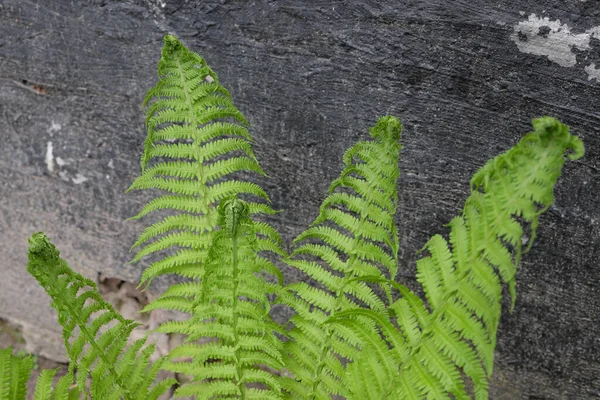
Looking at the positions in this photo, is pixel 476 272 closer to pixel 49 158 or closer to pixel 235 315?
pixel 235 315

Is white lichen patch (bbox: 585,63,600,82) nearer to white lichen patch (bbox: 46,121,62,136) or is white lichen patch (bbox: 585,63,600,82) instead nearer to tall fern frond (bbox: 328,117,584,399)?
tall fern frond (bbox: 328,117,584,399)

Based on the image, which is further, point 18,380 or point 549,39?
point 549,39

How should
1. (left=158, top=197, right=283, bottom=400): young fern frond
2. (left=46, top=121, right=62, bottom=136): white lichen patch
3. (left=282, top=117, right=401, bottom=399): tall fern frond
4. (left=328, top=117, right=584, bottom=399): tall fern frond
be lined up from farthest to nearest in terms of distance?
(left=46, top=121, right=62, bottom=136): white lichen patch
(left=282, top=117, right=401, bottom=399): tall fern frond
(left=158, top=197, right=283, bottom=400): young fern frond
(left=328, top=117, right=584, bottom=399): tall fern frond

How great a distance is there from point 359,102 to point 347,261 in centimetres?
56

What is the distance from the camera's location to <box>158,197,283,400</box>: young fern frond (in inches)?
56.9

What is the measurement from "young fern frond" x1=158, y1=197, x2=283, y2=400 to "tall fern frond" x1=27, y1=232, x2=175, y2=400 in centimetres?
12

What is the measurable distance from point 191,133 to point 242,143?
155mm

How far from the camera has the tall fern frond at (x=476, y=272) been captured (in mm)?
1150

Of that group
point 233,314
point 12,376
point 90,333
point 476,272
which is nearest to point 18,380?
point 12,376

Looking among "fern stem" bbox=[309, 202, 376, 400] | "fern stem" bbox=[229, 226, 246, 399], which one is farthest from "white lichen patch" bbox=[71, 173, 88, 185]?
"fern stem" bbox=[309, 202, 376, 400]

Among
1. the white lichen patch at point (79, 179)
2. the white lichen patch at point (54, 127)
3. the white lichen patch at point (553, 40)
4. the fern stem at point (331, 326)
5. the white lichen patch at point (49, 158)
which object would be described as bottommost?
the fern stem at point (331, 326)

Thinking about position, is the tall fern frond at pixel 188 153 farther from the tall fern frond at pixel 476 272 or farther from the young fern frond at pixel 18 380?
the tall fern frond at pixel 476 272

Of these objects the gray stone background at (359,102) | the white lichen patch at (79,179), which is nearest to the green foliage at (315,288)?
the gray stone background at (359,102)

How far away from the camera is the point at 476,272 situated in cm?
123
